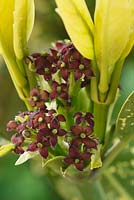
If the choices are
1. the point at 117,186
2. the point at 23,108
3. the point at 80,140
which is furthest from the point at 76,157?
the point at 23,108

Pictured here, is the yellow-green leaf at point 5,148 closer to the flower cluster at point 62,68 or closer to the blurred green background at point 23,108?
the flower cluster at point 62,68

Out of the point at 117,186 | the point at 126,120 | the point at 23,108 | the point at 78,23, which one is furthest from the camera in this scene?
the point at 23,108

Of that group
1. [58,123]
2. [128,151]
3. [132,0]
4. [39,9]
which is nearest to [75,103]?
[58,123]

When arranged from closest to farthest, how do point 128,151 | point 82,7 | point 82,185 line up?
1. point 82,7
2. point 82,185
3. point 128,151

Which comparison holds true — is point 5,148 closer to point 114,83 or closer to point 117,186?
point 114,83

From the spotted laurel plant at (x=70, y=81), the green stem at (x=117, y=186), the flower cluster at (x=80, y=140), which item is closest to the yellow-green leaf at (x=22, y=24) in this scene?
the spotted laurel plant at (x=70, y=81)

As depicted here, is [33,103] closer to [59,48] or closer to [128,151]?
[59,48]

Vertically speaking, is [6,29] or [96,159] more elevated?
[6,29]
